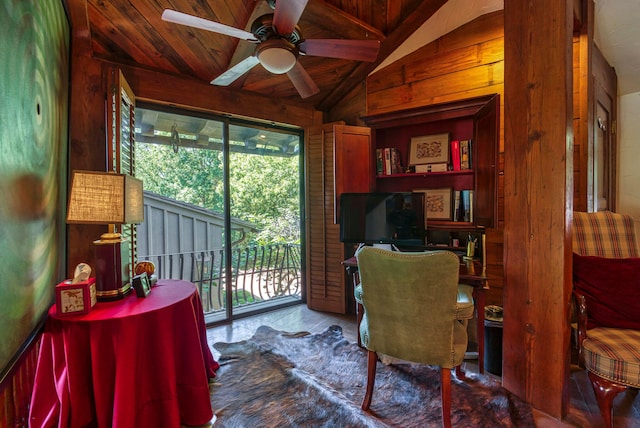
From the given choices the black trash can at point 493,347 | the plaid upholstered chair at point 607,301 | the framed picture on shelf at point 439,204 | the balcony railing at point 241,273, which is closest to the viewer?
the plaid upholstered chair at point 607,301

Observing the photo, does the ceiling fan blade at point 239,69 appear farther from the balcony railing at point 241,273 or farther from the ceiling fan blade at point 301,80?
the balcony railing at point 241,273

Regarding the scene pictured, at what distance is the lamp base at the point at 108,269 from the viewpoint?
1.63 metres

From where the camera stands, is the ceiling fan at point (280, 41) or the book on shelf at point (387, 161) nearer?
the ceiling fan at point (280, 41)

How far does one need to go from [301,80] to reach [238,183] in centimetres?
148

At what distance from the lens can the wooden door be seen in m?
3.27

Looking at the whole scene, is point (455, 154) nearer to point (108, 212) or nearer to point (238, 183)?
point (238, 183)

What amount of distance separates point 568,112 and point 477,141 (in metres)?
0.81

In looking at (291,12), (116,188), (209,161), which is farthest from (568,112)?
(209,161)

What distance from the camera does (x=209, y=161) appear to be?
3.26 meters

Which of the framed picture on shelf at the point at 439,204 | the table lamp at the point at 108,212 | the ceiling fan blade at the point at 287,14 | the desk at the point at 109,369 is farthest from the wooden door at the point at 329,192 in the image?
the desk at the point at 109,369

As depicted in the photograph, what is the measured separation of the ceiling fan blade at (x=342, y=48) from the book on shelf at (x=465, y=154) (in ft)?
3.61

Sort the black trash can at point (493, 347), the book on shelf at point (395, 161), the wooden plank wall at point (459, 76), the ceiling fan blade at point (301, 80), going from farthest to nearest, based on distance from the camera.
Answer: the book on shelf at point (395, 161) → the wooden plank wall at point (459, 76) → the ceiling fan blade at point (301, 80) → the black trash can at point (493, 347)

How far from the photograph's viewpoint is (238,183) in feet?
11.3

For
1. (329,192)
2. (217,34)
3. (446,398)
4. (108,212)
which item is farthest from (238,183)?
(446,398)
